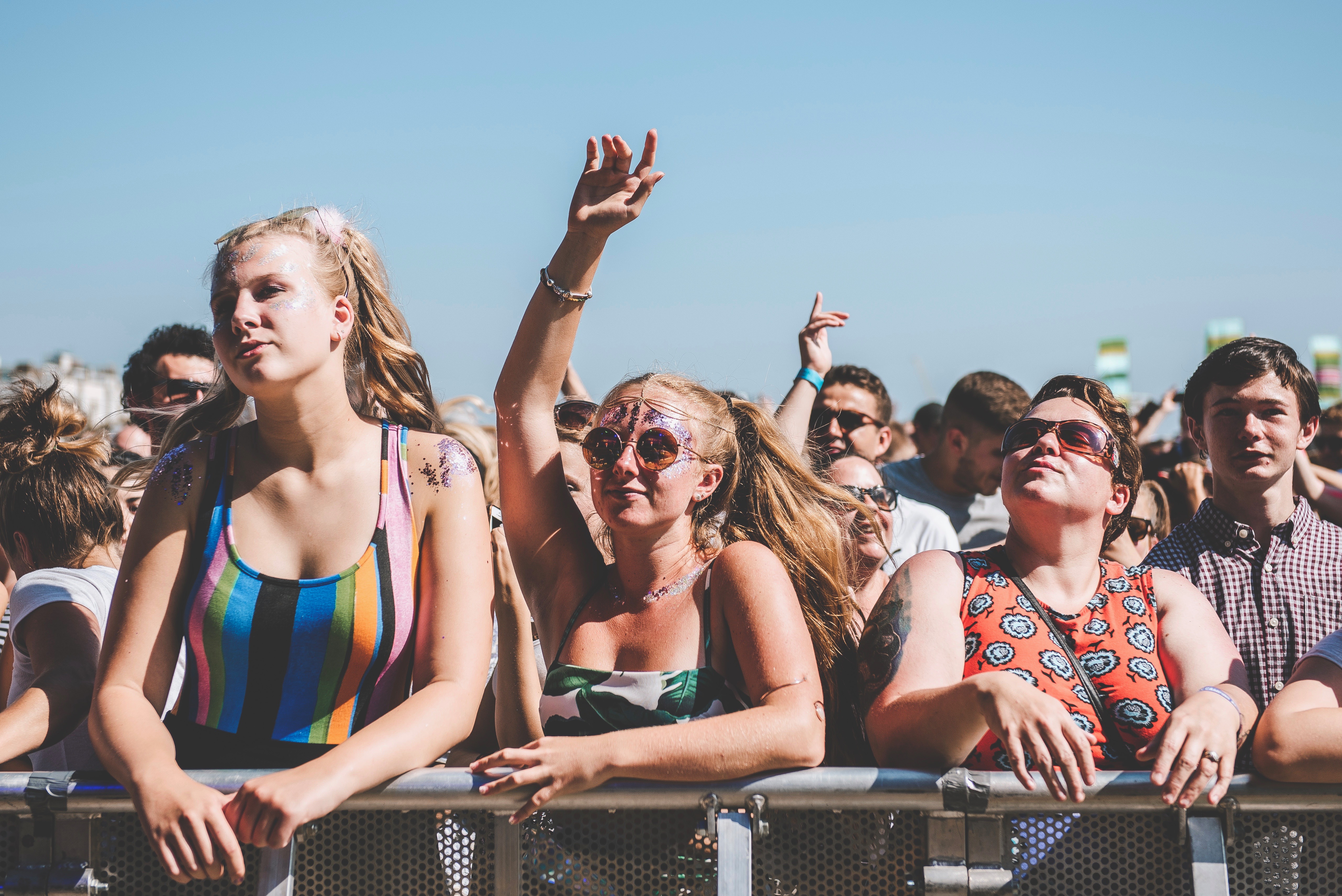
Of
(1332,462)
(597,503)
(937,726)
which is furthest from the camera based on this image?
(1332,462)

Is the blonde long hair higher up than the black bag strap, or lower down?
higher up

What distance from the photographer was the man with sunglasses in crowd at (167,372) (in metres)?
4.45

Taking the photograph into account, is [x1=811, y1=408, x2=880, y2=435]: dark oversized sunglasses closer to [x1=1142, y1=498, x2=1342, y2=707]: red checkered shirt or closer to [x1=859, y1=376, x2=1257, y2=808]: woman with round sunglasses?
[x1=1142, y1=498, x2=1342, y2=707]: red checkered shirt

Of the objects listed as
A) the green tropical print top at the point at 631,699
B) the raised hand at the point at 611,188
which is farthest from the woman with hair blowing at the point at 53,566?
the raised hand at the point at 611,188

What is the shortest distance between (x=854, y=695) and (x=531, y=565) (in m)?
0.82

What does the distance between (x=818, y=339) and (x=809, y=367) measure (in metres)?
0.18

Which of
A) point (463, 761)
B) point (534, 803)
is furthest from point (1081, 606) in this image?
point (463, 761)

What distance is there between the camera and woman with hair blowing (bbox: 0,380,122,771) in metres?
2.47

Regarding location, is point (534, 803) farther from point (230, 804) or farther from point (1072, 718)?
point (1072, 718)

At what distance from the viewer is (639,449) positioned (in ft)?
7.95

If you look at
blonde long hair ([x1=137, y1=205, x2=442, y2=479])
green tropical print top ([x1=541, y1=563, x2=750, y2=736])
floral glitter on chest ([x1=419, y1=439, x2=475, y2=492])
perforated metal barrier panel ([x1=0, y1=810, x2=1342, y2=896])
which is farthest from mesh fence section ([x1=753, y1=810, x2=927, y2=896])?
blonde long hair ([x1=137, y1=205, x2=442, y2=479])

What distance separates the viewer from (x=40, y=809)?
77.9 inches

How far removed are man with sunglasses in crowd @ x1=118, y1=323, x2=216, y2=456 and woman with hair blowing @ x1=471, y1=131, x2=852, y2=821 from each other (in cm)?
253

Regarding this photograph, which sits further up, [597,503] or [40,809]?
[597,503]
